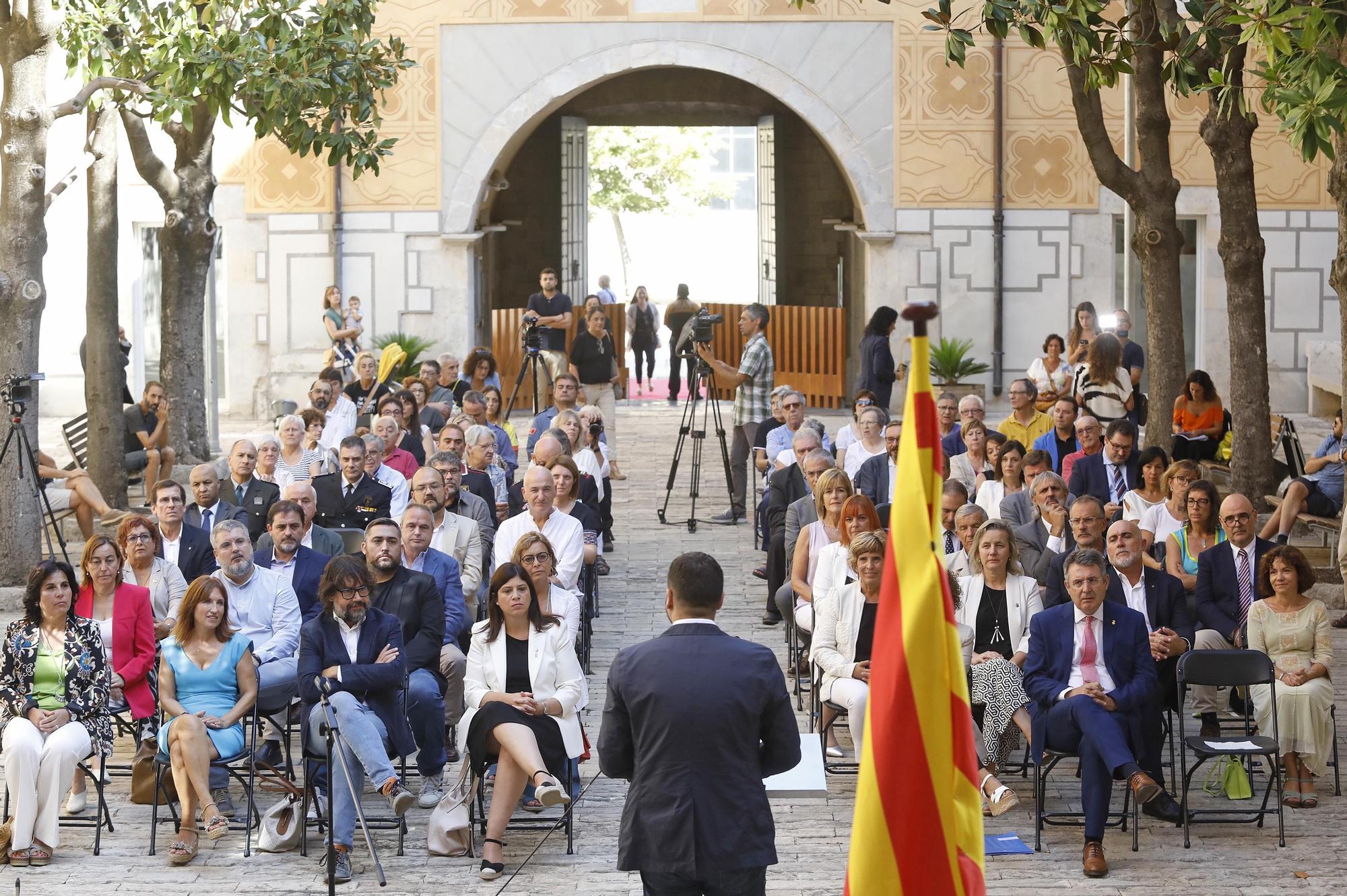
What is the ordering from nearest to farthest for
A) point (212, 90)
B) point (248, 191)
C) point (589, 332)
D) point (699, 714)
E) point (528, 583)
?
point (699, 714) → point (528, 583) → point (212, 90) → point (589, 332) → point (248, 191)

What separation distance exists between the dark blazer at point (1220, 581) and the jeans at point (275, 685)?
4.28 meters

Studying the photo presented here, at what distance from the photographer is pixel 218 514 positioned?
374 inches

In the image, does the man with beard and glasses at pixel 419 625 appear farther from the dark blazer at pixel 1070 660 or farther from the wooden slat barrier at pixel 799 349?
the wooden slat barrier at pixel 799 349

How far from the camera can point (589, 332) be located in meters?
15.5

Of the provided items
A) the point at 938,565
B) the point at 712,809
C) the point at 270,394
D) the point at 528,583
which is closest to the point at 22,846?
the point at 528,583

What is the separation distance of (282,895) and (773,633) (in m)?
4.67

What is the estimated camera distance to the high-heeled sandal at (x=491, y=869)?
6.82 meters

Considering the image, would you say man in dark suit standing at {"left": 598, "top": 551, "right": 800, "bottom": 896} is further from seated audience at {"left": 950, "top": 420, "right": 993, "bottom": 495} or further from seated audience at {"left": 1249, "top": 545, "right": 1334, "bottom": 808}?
seated audience at {"left": 950, "top": 420, "right": 993, "bottom": 495}

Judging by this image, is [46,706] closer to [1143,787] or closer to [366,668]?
[366,668]

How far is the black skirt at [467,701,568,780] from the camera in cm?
704

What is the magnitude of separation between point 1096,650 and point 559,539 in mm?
3021

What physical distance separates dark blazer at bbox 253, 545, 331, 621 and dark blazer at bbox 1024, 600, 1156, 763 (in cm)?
339

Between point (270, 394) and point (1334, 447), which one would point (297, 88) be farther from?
point (270, 394)

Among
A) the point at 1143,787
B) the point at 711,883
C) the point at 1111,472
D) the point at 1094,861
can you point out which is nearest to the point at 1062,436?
the point at 1111,472
